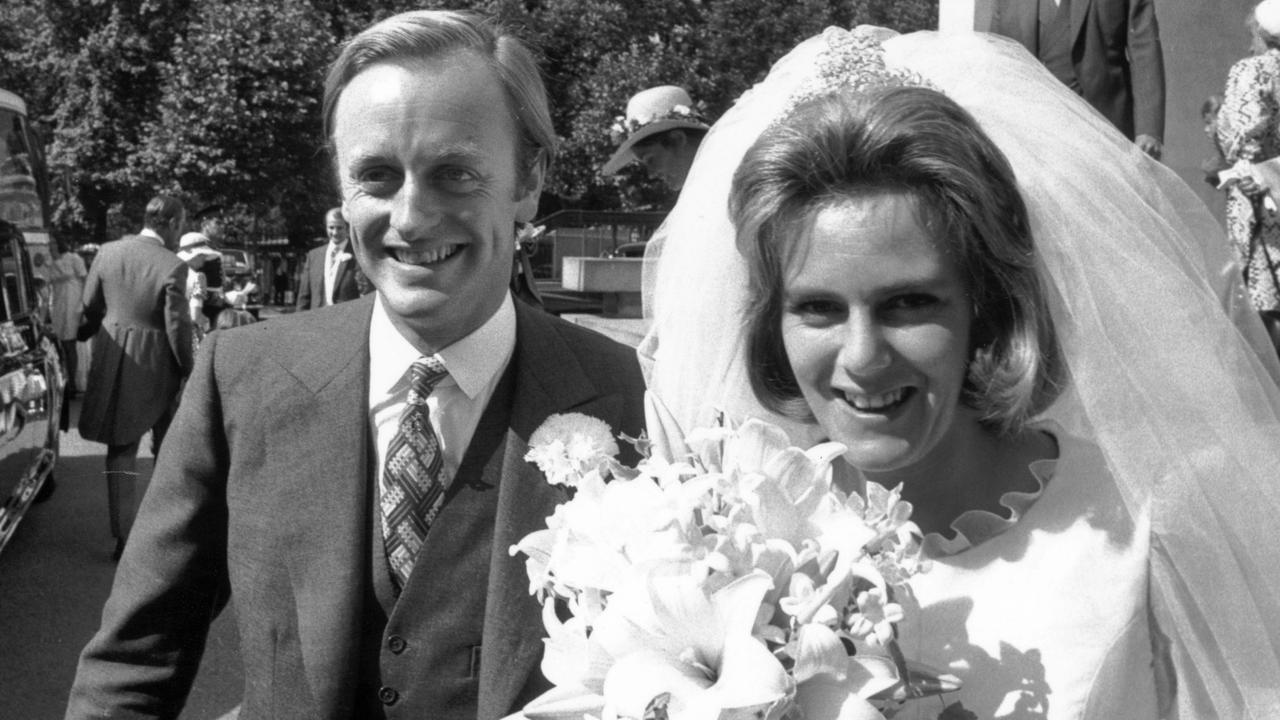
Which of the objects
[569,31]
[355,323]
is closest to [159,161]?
[569,31]

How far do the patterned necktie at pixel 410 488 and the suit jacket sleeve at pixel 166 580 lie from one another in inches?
11.6

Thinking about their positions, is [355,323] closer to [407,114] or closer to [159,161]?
[407,114]

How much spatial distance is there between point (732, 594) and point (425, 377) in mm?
865

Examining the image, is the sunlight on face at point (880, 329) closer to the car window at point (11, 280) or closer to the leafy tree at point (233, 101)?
the car window at point (11, 280)

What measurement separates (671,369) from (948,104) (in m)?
0.68

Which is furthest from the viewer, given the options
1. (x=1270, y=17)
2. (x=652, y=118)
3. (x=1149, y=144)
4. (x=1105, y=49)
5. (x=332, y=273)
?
(x=332, y=273)

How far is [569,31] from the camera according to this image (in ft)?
100

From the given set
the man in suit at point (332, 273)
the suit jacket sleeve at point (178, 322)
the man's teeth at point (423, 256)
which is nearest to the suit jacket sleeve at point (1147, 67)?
the man's teeth at point (423, 256)

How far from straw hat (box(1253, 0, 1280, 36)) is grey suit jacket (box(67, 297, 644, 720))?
14.6 ft

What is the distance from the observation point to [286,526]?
7.13 ft

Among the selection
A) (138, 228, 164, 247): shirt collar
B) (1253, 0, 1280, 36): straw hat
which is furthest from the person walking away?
(1253, 0, 1280, 36): straw hat

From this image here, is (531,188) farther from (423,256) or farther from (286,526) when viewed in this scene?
(286,526)

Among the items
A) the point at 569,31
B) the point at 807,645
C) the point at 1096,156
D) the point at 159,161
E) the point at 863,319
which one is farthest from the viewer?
the point at 569,31

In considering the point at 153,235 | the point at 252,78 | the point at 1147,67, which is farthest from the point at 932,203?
the point at 252,78
